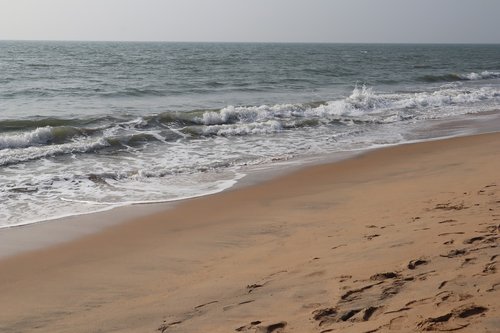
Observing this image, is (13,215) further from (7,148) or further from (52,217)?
(7,148)

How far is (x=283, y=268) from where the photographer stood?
182 inches

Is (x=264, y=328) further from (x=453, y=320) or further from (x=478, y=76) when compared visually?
(x=478, y=76)

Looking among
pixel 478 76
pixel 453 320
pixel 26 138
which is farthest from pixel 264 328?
pixel 478 76

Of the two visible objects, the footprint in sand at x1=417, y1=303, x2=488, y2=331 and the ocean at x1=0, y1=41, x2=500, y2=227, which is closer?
the footprint in sand at x1=417, y1=303, x2=488, y2=331

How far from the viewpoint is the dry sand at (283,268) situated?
3.50 m

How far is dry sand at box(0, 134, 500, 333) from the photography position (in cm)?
350

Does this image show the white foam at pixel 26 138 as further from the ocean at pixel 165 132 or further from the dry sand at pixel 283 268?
the dry sand at pixel 283 268

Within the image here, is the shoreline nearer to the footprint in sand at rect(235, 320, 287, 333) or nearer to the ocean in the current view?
the ocean

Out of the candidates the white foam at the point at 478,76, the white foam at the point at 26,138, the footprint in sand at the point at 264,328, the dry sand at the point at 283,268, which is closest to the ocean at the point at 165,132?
the white foam at the point at 26,138

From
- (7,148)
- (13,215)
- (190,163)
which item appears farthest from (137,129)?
(13,215)

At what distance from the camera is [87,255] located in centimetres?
558

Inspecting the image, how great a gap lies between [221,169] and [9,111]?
1119 centimetres

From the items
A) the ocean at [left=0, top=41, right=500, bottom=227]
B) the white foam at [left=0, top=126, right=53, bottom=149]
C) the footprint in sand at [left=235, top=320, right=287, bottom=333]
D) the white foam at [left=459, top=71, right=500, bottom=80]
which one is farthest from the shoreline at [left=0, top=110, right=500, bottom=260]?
the white foam at [left=459, top=71, right=500, bottom=80]

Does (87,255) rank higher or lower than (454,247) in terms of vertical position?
lower
